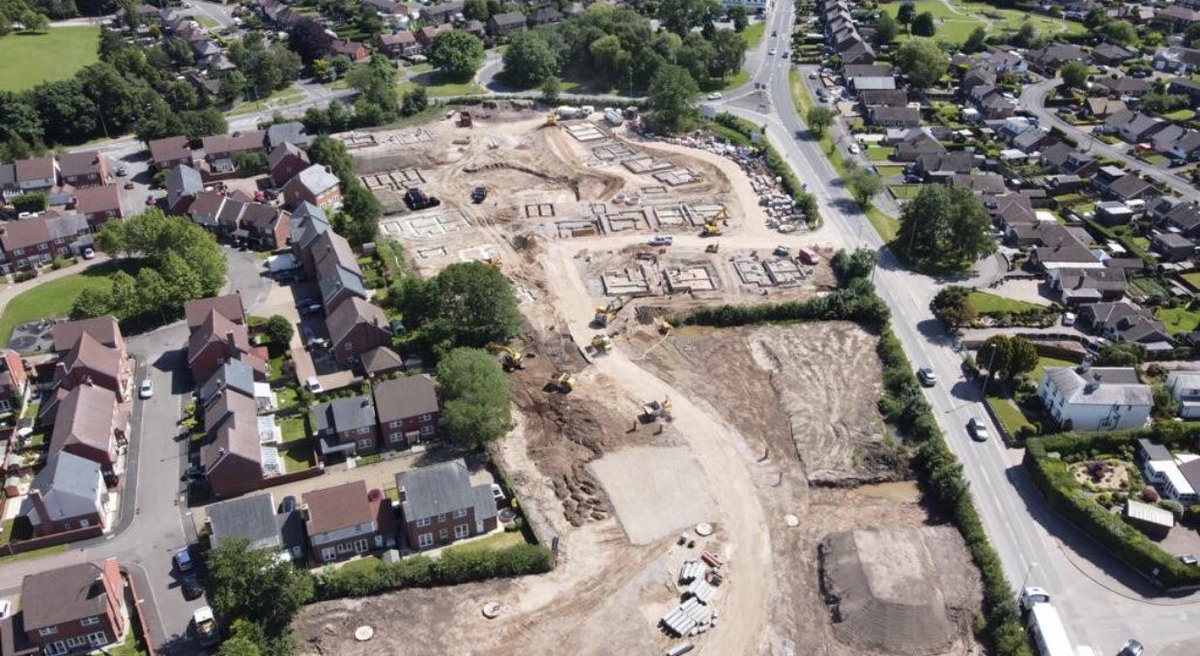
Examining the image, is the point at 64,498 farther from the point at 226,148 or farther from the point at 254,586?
the point at 226,148

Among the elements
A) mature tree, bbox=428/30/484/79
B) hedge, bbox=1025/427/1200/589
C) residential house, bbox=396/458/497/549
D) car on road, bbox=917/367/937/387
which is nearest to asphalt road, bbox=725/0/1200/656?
car on road, bbox=917/367/937/387

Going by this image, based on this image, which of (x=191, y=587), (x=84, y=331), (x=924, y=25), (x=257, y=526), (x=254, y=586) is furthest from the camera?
(x=924, y=25)

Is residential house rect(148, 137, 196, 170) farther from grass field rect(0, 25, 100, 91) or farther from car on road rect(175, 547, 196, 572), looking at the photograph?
car on road rect(175, 547, 196, 572)

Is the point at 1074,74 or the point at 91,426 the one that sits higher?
the point at 1074,74

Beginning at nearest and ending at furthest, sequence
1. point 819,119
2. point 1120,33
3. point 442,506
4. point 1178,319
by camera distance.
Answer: point 442,506 → point 1178,319 → point 819,119 → point 1120,33

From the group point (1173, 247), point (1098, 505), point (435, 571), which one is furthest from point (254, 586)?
point (1173, 247)

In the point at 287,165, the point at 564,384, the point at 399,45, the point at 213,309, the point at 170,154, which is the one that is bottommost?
the point at 564,384

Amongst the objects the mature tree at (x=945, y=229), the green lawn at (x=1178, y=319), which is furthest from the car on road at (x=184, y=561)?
the green lawn at (x=1178, y=319)
